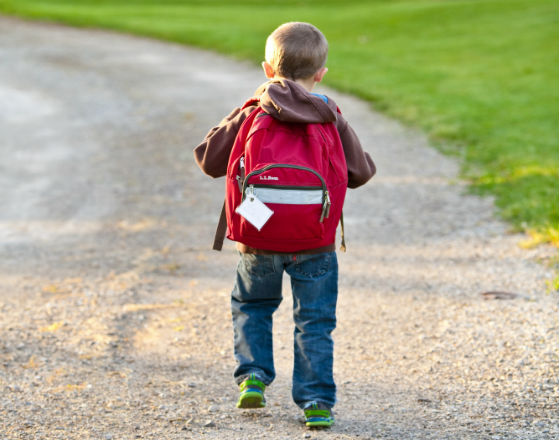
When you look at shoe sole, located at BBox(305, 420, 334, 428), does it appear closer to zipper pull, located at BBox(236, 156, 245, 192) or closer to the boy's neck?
zipper pull, located at BBox(236, 156, 245, 192)

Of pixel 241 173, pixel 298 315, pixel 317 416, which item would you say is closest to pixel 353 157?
pixel 241 173

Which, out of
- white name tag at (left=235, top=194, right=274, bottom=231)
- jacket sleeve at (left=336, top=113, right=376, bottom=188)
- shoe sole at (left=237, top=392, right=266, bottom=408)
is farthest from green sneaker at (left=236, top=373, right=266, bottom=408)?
jacket sleeve at (left=336, top=113, right=376, bottom=188)

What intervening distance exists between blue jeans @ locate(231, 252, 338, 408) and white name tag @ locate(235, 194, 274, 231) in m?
0.25

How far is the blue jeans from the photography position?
126 inches

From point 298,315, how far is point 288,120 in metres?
0.83

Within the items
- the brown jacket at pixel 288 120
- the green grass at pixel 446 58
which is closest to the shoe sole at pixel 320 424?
the brown jacket at pixel 288 120

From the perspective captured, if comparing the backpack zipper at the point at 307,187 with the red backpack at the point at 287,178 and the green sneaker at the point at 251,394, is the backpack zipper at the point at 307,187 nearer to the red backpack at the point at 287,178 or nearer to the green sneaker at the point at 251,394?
the red backpack at the point at 287,178

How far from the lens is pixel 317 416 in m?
3.23

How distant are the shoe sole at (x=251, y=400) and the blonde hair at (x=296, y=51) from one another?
4.35ft

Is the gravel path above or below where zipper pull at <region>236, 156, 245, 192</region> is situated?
below

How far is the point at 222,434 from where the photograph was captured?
316 cm

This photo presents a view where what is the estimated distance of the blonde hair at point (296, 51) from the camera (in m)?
3.06

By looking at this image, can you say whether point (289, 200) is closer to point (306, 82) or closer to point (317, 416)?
point (306, 82)

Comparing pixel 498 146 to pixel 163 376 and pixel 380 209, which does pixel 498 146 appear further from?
pixel 163 376
